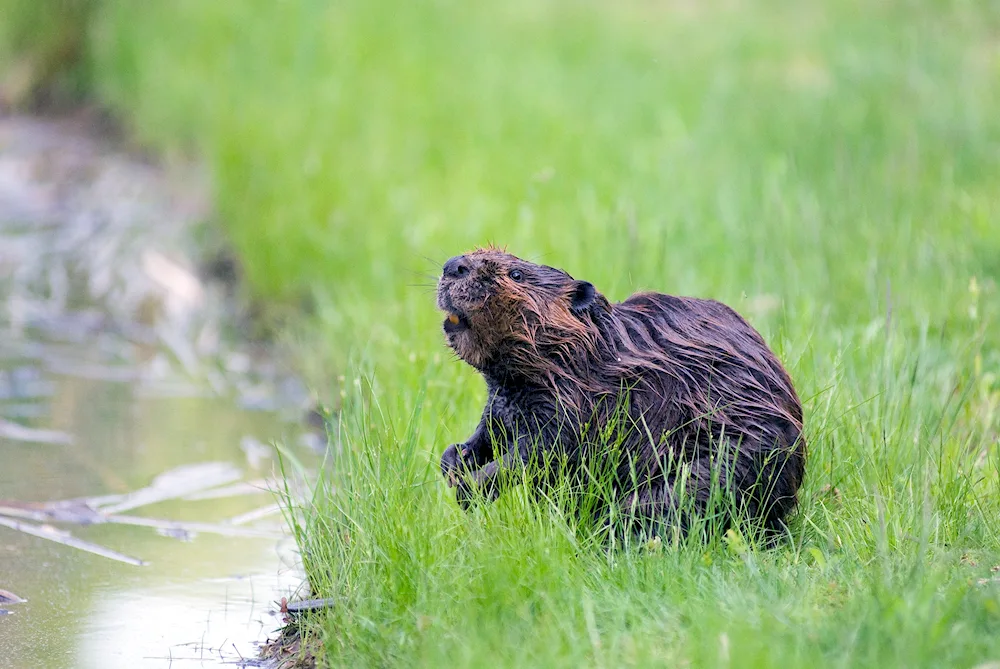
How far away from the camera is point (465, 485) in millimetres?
3168

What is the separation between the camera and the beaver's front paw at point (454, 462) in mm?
3170

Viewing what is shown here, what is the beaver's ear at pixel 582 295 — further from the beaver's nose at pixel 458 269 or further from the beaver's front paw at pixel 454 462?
the beaver's front paw at pixel 454 462

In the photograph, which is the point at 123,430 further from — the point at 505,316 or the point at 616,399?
the point at 616,399

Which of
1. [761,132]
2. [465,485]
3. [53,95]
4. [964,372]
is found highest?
[53,95]

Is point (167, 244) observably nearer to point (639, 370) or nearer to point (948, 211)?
point (948, 211)

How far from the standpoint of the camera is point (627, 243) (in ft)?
17.1

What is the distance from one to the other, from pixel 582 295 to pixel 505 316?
→ 24cm

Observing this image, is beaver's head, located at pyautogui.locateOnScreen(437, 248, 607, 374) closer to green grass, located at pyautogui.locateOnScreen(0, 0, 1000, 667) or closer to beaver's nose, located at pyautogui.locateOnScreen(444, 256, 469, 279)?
beaver's nose, located at pyautogui.locateOnScreen(444, 256, 469, 279)

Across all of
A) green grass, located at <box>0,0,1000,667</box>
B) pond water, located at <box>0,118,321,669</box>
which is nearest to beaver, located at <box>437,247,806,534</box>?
green grass, located at <box>0,0,1000,667</box>

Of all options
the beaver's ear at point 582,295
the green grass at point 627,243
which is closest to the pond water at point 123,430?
the green grass at point 627,243

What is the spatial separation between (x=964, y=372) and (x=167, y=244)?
→ 5.11 meters

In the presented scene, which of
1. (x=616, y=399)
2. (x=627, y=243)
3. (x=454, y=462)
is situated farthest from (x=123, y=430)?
(x=616, y=399)

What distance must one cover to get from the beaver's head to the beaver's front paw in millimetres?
227

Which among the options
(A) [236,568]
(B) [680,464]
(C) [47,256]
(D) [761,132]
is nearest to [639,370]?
(B) [680,464]
